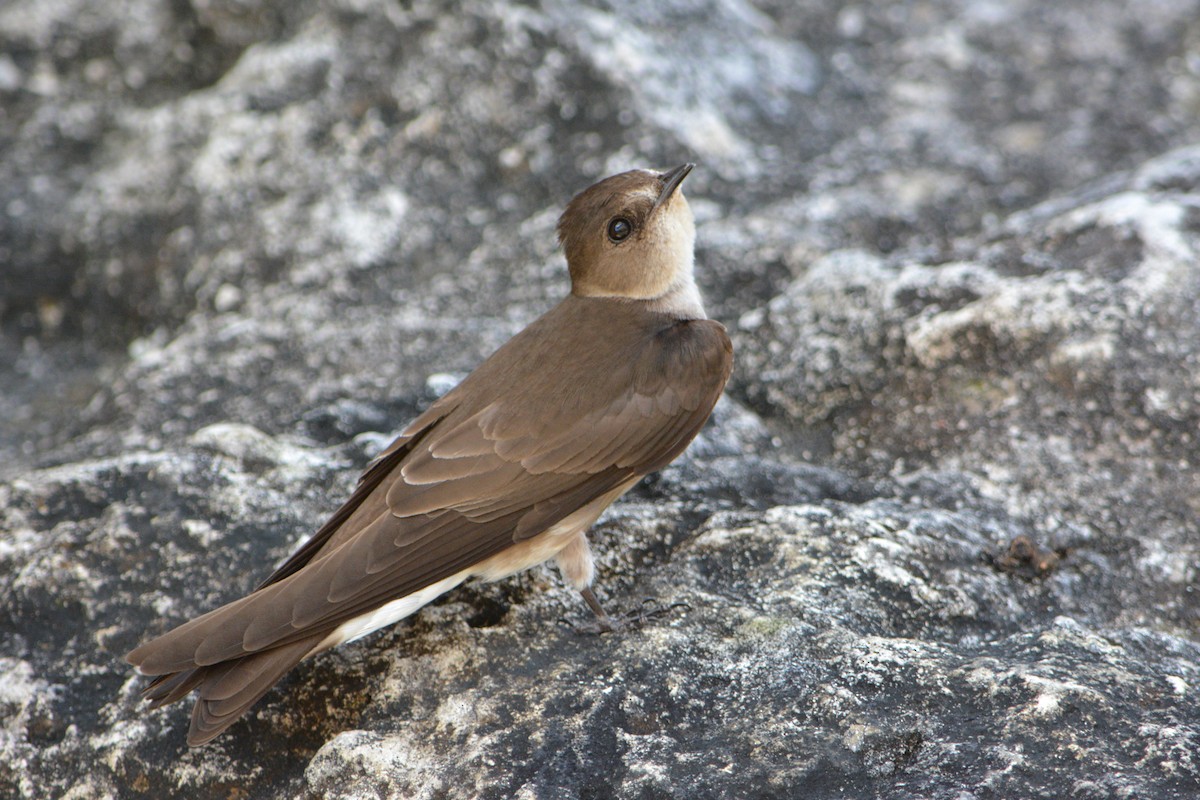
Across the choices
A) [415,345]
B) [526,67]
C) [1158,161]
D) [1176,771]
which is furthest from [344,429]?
[1158,161]

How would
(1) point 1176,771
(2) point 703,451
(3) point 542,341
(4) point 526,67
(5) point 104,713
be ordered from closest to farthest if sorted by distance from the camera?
1. (1) point 1176,771
2. (5) point 104,713
3. (3) point 542,341
4. (2) point 703,451
5. (4) point 526,67

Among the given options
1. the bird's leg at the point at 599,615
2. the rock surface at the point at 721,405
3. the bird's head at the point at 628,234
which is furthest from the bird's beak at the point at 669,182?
the bird's leg at the point at 599,615

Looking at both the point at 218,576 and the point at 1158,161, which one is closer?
the point at 218,576

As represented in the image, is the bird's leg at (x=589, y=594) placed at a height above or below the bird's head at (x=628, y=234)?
below

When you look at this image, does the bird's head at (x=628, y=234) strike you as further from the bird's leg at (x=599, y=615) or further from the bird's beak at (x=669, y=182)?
the bird's leg at (x=599, y=615)

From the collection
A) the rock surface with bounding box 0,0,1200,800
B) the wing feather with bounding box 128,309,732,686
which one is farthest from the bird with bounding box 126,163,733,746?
the rock surface with bounding box 0,0,1200,800

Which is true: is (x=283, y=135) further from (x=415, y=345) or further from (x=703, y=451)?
(x=703, y=451)

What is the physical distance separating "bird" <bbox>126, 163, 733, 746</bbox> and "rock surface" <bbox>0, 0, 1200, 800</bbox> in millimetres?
175

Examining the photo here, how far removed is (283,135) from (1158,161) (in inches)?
136

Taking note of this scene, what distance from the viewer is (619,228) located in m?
3.65

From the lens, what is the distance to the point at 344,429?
145 inches

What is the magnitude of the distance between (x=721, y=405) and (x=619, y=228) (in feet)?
2.30

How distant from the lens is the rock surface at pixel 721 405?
2553 millimetres

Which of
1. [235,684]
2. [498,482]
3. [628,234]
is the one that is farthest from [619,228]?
[235,684]
